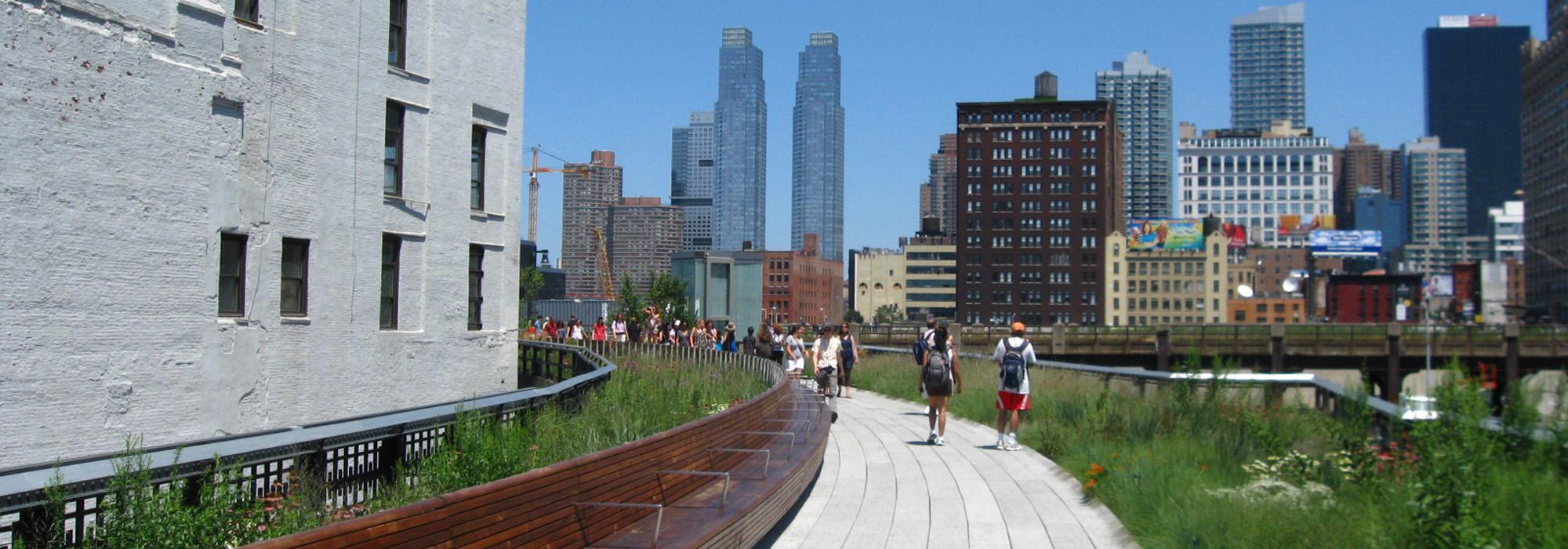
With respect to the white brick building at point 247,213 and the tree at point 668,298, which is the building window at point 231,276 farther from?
the tree at point 668,298

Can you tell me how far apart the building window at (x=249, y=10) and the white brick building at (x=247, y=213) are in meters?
0.04

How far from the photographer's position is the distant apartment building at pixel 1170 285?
149625mm

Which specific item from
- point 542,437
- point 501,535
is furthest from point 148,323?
point 501,535

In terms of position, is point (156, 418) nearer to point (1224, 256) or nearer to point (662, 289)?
point (662, 289)

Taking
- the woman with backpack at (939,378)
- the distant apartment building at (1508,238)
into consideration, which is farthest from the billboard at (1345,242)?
the woman with backpack at (939,378)

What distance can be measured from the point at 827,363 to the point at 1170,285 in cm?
13935

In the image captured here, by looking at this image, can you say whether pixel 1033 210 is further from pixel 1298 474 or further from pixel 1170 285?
pixel 1298 474

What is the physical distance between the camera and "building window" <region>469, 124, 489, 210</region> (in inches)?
969

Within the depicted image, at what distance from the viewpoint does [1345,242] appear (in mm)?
150500

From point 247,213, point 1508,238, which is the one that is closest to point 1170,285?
point 1508,238

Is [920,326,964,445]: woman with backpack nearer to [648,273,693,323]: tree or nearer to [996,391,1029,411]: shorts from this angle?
[996,391,1029,411]: shorts

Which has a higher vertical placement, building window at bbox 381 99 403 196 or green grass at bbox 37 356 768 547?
building window at bbox 381 99 403 196

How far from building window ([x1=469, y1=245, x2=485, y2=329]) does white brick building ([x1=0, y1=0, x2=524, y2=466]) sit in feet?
0.15

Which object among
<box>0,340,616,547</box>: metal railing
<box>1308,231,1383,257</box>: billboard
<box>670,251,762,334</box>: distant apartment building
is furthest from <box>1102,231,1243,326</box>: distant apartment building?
<box>0,340,616,547</box>: metal railing
